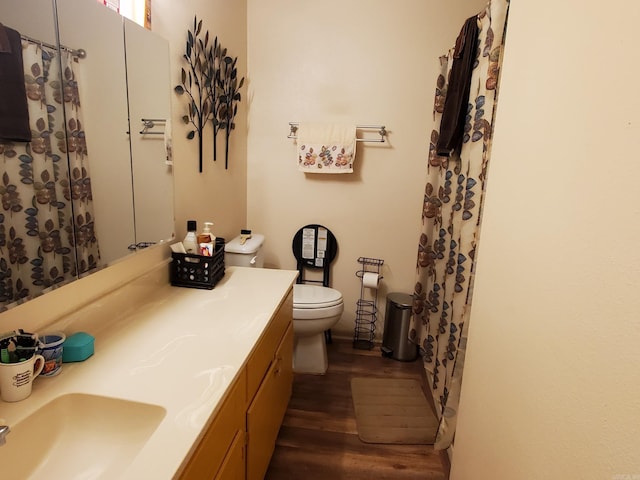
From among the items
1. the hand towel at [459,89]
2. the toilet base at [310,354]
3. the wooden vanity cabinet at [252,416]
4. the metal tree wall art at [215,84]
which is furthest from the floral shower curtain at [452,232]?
the metal tree wall art at [215,84]

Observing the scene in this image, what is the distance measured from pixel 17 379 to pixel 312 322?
1533 mm

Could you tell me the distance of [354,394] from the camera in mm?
2197

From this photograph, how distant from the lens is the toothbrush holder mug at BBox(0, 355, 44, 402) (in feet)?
2.55

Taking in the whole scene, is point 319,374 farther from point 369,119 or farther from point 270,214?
point 369,119

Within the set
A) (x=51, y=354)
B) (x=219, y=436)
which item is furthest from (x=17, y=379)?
(x=219, y=436)

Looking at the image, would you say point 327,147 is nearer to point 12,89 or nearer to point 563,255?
point 12,89

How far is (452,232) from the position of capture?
192 centimetres

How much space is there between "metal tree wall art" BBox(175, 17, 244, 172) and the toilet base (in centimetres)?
122

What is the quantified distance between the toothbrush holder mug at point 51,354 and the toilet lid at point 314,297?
1325 millimetres

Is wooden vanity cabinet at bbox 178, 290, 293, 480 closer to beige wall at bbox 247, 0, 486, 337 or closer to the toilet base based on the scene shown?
the toilet base

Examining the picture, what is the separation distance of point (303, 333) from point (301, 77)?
5.62 feet

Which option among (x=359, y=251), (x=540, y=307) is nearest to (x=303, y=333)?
(x=359, y=251)

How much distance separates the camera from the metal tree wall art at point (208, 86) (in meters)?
1.68

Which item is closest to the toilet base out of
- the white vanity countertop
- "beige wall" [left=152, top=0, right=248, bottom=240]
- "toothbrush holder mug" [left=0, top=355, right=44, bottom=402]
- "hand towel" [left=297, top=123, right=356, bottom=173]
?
"beige wall" [left=152, top=0, right=248, bottom=240]
